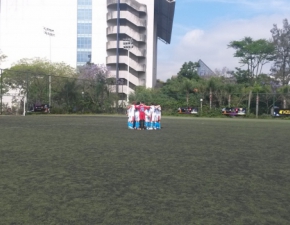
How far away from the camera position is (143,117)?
18672mm

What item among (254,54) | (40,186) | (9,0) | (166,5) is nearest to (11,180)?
(40,186)

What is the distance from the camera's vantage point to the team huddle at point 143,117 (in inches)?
734

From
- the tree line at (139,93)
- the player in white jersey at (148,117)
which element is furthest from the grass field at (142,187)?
the tree line at (139,93)

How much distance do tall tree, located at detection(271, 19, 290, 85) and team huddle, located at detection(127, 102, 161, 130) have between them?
44.6 m

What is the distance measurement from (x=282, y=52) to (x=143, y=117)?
45926 millimetres

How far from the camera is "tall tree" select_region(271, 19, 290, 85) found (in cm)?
5762

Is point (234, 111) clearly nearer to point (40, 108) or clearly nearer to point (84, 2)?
point (40, 108)

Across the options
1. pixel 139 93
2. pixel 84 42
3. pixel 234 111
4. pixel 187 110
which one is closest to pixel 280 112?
pixel 234 111

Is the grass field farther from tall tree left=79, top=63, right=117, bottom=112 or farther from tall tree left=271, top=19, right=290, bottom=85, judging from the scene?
tall tree left=271, top=19, right=290, bottom=85

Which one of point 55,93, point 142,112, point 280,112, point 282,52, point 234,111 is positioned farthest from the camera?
point 282,52

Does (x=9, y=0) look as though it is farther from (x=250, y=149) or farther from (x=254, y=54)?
(x=250, y=149)

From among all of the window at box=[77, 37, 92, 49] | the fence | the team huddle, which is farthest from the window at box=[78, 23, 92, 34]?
the team huddle

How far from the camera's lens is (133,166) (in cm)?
742

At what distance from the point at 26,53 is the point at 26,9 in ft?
26.5
